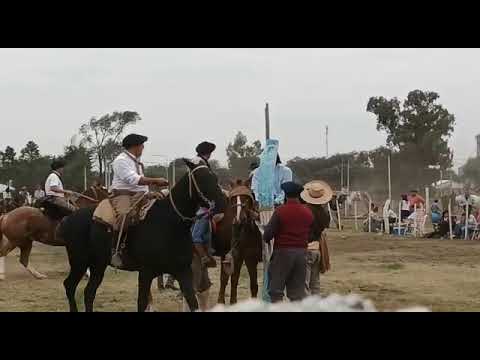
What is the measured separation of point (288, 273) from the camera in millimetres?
7934

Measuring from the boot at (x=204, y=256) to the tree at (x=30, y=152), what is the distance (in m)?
42.4

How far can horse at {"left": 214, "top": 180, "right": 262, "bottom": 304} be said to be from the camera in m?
9.16

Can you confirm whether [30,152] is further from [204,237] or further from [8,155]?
[204,237]

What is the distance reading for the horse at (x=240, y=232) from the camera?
9.16m

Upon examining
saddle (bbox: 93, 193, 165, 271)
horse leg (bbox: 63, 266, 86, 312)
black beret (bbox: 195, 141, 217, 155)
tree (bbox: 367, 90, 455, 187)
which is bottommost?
horse leg (bbox: 63, 266, 86, 312)

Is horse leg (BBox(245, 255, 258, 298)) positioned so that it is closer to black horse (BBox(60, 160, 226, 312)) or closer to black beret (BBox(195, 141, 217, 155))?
black beret (BBox(195, 141, 217, 155))

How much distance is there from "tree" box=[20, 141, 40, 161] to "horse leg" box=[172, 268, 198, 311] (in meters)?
43.9

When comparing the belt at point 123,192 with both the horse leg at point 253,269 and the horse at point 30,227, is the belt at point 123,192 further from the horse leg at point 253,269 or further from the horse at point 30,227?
the horse at point 30,227

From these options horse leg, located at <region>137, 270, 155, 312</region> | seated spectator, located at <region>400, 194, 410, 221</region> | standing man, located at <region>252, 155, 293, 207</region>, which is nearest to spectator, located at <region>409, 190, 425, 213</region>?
seated spectator, located at <region>400, 194, 410, 221</region>

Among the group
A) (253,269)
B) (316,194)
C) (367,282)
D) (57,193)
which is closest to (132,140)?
(316,194)
